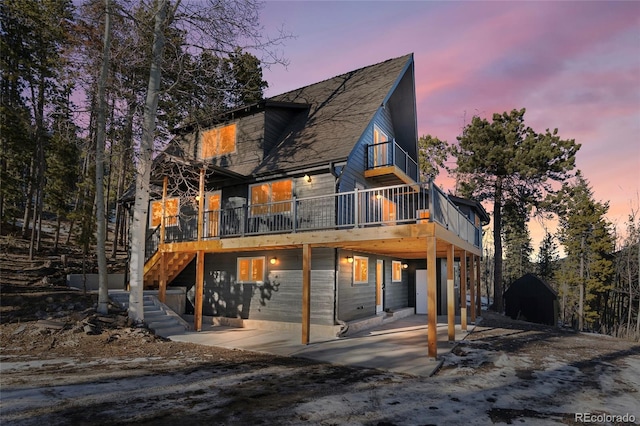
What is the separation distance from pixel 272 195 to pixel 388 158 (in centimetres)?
530

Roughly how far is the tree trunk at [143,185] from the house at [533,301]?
806 inches

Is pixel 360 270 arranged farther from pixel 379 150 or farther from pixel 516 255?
pixel 516 255

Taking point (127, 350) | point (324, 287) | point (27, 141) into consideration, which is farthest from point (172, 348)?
point (27, 141)

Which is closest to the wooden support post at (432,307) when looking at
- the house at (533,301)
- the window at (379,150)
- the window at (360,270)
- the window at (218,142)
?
the window at (360,270)

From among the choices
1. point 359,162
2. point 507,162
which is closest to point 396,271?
point 359,162

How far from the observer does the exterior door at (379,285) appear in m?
15.9

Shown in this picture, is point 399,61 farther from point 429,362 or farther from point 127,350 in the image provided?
point 127,350

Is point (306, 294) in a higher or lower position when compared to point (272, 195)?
lower

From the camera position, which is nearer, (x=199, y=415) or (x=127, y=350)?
(x=199, y=415)

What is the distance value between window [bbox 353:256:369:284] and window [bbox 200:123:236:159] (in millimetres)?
7340

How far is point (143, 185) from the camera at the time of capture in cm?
1177

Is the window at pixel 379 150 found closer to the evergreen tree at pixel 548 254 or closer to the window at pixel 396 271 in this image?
the window at pixel 396 271

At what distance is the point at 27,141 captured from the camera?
61.0 feet

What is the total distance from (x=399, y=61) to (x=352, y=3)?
21.5 feet
